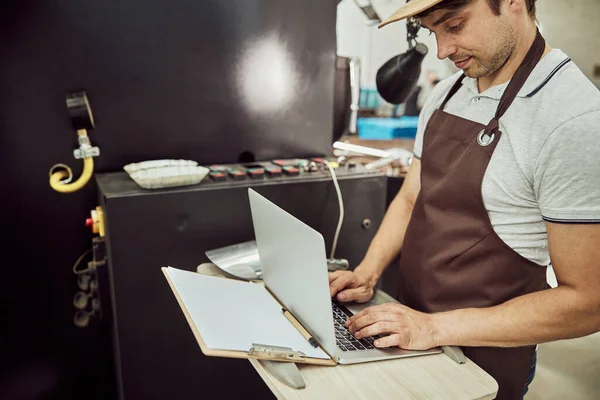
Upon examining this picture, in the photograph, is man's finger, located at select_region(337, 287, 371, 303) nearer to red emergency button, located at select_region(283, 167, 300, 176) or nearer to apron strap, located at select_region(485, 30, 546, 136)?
apron strap, located at select_region(485, 30, 546, 136)

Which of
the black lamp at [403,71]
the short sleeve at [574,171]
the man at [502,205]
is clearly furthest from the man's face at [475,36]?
the black lamp at [403,71]

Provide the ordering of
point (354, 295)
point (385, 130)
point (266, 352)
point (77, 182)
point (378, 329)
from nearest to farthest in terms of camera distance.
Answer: point (266, 352) < point (378, 329) < point (354, 295) < point (77, 182) < point (385, 130)

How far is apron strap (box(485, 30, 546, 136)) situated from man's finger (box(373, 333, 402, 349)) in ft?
1.62

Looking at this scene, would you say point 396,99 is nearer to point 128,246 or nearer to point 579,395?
point 128,246

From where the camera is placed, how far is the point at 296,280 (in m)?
0.97

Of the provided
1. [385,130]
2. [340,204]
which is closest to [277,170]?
[340,204]

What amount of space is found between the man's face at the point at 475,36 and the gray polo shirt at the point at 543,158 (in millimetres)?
67

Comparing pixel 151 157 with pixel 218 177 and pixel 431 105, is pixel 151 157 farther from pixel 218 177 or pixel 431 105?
pixel 431 105

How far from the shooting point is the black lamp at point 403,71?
1.78 m

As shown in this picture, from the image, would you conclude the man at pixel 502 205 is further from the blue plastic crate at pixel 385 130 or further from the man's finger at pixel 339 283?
the blue plastic crate at pixel 385 130

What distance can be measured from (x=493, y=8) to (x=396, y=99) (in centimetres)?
87

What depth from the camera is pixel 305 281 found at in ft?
3.02

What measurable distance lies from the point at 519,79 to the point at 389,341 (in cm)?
64

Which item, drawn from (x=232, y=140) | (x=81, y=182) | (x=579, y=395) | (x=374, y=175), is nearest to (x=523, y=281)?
(x=374, y=175)
